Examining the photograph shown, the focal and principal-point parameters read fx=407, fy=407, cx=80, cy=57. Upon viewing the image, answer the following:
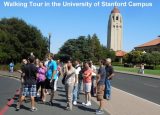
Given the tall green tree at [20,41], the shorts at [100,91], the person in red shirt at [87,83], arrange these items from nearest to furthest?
the shorts at [100,91] → the person in red shirt at [87,83] → the tall green tree at [20,41]

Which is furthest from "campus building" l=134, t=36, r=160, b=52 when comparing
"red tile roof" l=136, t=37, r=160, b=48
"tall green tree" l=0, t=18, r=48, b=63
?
"tall green tree" l=0, t=18, r=48, b=63

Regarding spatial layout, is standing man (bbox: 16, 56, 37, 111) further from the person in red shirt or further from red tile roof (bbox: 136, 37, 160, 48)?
red tile roof (bbox: 136, 37, 160, 48)

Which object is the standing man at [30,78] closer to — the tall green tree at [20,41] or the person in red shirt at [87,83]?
the person in red shirt at [87,83]

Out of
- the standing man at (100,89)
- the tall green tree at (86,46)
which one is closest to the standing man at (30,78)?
the standing man at (100,89)

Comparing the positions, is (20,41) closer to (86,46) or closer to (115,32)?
(86,46)

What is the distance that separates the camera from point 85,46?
5202 inches

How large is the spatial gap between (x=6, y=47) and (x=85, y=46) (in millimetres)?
69745

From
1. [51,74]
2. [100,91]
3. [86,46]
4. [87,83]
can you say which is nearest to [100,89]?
[100,91]

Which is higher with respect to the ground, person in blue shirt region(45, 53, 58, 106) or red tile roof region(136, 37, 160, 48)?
red tile roof region(136, 37, 160, 48)

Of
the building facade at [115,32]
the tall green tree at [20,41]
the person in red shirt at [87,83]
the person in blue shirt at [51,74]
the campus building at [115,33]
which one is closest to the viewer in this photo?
the person in blue shirt at [51,74]

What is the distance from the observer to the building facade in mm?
178875

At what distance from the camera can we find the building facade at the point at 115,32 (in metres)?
179

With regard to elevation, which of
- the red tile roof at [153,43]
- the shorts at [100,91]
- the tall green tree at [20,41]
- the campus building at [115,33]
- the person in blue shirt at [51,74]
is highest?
the campus building at [115,33]

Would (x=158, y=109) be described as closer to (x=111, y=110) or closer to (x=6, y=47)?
(x=111, y=110)
